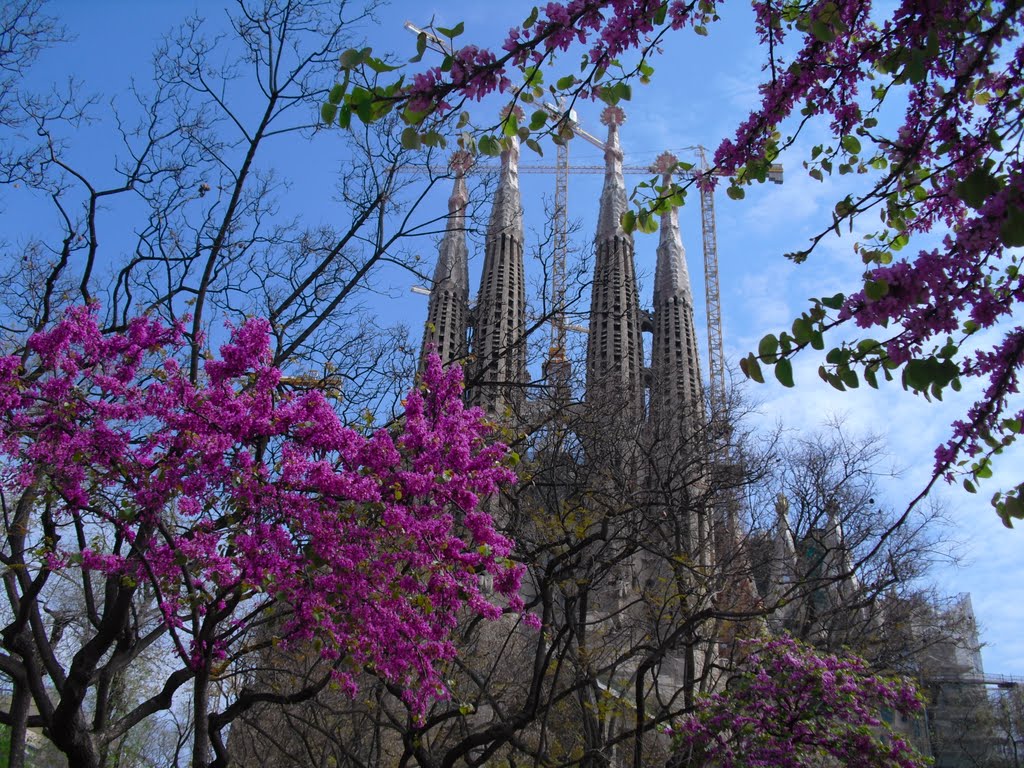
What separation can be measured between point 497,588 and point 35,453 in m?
3.66

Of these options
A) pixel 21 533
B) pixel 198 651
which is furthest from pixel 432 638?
pixel 21 533

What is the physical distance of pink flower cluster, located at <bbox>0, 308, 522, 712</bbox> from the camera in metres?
6.14

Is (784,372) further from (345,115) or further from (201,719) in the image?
(201,719)

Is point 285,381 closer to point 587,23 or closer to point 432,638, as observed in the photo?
point 432,638

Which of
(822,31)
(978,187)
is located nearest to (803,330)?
(978,187)

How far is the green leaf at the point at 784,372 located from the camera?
3.16 meters

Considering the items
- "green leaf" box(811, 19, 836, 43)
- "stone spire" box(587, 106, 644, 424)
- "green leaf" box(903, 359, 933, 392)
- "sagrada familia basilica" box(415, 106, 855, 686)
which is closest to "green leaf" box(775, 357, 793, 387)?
"green leaf" box(903, 359, 933, 392)

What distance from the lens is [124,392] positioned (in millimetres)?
6969

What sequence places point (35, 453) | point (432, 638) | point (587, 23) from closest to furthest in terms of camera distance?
point (587, 23) → point (35, 453) → point (432, 638)

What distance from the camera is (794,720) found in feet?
29.5

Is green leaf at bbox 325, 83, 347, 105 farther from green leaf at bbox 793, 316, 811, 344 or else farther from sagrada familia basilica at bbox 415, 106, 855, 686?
sagrada familia basilica at bbox 415, 106, 855, 686

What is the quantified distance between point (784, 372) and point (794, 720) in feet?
23.1

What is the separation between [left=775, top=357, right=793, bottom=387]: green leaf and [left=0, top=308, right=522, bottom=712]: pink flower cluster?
3432mm

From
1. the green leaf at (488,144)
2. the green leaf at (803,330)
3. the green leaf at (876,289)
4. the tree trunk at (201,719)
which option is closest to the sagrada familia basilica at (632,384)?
the tree trunk at (201,719)
